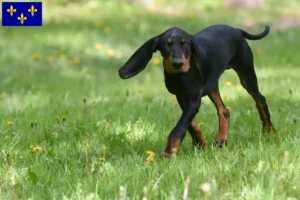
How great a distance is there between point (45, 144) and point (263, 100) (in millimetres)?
1845

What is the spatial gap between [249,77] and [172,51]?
1235 mm

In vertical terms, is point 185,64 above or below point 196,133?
above

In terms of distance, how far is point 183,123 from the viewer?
4641 mm

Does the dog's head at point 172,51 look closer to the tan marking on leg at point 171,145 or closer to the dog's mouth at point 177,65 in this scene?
the dog's mouth at point 177,65

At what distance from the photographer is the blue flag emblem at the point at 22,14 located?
1184 cm


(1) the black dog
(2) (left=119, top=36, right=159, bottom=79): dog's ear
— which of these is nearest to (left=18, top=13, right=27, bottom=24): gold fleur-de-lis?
(1) the black dog

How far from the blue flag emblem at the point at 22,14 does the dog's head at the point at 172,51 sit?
7.27 m

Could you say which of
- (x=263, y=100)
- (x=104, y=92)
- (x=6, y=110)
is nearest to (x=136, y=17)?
(x=104, y=92)

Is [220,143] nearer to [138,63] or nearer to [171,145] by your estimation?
[171,145]

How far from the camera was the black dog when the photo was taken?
4531mm

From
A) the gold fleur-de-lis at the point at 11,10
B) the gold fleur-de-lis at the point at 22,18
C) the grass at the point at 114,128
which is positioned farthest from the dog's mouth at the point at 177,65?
the gold fleur-de-lis at the point at 11,10

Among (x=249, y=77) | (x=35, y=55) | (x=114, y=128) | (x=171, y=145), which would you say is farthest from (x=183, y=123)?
(x=35, y=55)

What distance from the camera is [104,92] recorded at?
847cm

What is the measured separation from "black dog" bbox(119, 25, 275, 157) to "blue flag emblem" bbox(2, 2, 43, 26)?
22.7ft
